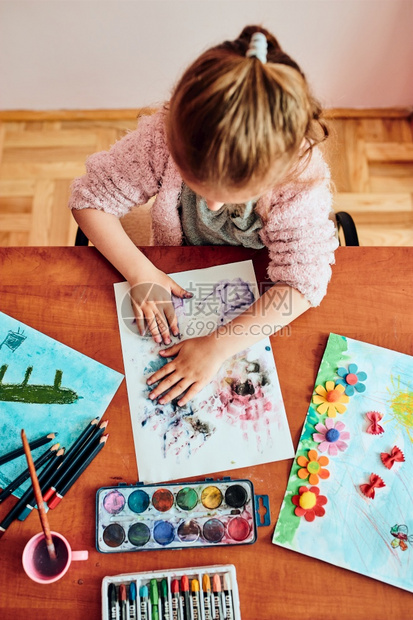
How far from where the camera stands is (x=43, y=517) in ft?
1.74

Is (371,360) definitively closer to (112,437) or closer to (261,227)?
(261,227)

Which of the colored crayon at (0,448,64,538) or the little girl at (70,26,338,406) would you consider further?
the colored crayon at (0,448,64,538)

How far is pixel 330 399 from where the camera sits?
0.65 m

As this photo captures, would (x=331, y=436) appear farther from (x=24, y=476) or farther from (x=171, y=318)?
(x=24, y=476)

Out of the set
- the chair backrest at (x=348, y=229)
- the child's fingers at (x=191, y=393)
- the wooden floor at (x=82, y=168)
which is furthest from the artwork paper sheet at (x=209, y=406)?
the wooden floor at (x=82, y=168)

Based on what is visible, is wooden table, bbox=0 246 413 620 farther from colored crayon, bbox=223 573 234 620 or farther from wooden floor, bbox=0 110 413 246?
wooden floor, bbox=0 110 413 246

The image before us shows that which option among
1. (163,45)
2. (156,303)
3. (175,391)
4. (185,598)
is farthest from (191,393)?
(163,45)

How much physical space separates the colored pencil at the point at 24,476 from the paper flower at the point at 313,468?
31 centimetres

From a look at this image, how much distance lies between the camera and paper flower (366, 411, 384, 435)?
641 millimetres

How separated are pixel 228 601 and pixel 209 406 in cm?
23

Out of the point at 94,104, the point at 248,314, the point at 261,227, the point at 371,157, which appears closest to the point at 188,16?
the point at 94,104

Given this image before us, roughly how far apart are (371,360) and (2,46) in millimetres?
1232

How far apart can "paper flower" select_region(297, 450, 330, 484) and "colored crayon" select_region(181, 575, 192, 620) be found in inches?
7.2

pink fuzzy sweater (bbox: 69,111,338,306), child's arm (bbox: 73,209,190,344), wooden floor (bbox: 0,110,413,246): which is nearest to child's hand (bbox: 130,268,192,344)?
child's arm (bbox: 73,209,190,344)
